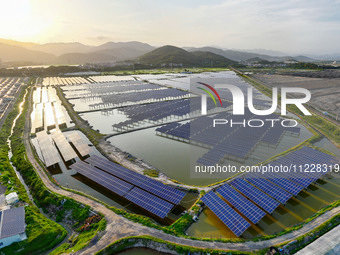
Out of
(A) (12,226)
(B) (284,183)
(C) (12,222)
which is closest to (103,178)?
(C) (12,222)

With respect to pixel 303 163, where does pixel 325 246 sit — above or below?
below

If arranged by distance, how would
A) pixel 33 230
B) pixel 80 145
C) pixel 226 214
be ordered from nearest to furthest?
pixel 33 230
pixel 226 214
pixel 80 145

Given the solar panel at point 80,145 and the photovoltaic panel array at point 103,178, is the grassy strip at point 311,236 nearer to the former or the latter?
the photovoltaic panel array at point 103,178

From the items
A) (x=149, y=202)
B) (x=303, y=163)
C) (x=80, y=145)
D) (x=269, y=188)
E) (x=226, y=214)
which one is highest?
(x=80, y=145)

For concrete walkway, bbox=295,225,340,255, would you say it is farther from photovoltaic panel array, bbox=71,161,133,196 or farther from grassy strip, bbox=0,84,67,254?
grassy strip, bbox=0,84,67,254

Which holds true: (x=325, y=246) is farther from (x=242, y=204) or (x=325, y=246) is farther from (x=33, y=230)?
(x=33, y=230)

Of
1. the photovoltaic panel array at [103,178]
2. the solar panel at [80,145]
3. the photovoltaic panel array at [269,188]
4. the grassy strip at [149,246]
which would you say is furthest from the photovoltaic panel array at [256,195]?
the solar panel at [80,145]

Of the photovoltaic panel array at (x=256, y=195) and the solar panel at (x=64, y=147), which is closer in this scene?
the photovoltaic panel array at (x=256, y=195)
